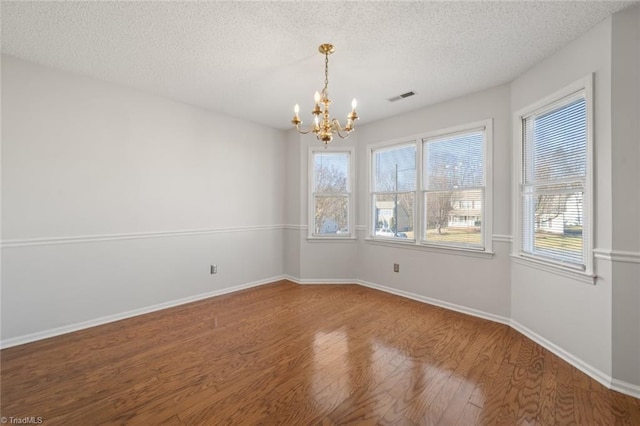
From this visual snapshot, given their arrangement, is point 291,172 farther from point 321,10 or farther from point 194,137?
point 321,10

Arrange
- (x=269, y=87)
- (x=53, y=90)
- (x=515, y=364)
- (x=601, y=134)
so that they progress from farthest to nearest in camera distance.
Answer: (x=269, y=87), (x=53, y=90), (x=515, y=364), (x=601, y=134)

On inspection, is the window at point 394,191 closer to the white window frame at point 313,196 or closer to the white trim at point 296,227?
the white window frame at point 313,196

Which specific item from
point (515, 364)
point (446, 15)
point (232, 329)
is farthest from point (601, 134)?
point (232, 329)

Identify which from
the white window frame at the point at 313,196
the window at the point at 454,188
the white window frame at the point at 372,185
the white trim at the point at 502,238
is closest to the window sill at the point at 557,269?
the white trim at the point at 502,238

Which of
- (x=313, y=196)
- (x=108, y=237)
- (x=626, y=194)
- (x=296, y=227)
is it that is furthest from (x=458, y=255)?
(x=108, y=237)

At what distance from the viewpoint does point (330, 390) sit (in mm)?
1981

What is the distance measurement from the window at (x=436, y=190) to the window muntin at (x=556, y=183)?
1.31 feet

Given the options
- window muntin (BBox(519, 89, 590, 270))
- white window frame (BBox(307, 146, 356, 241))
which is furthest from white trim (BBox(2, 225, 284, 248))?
window muntin (BBox(519, 89, 590, 270))

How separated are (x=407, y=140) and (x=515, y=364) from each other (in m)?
2.86

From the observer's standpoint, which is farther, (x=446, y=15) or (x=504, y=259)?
(x=504, y=259)

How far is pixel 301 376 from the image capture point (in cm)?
215

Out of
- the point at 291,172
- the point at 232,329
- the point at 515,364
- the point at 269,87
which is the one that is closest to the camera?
the point at 515,364

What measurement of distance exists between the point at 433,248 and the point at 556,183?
154 cm

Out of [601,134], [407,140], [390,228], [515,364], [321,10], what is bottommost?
[515,364]
